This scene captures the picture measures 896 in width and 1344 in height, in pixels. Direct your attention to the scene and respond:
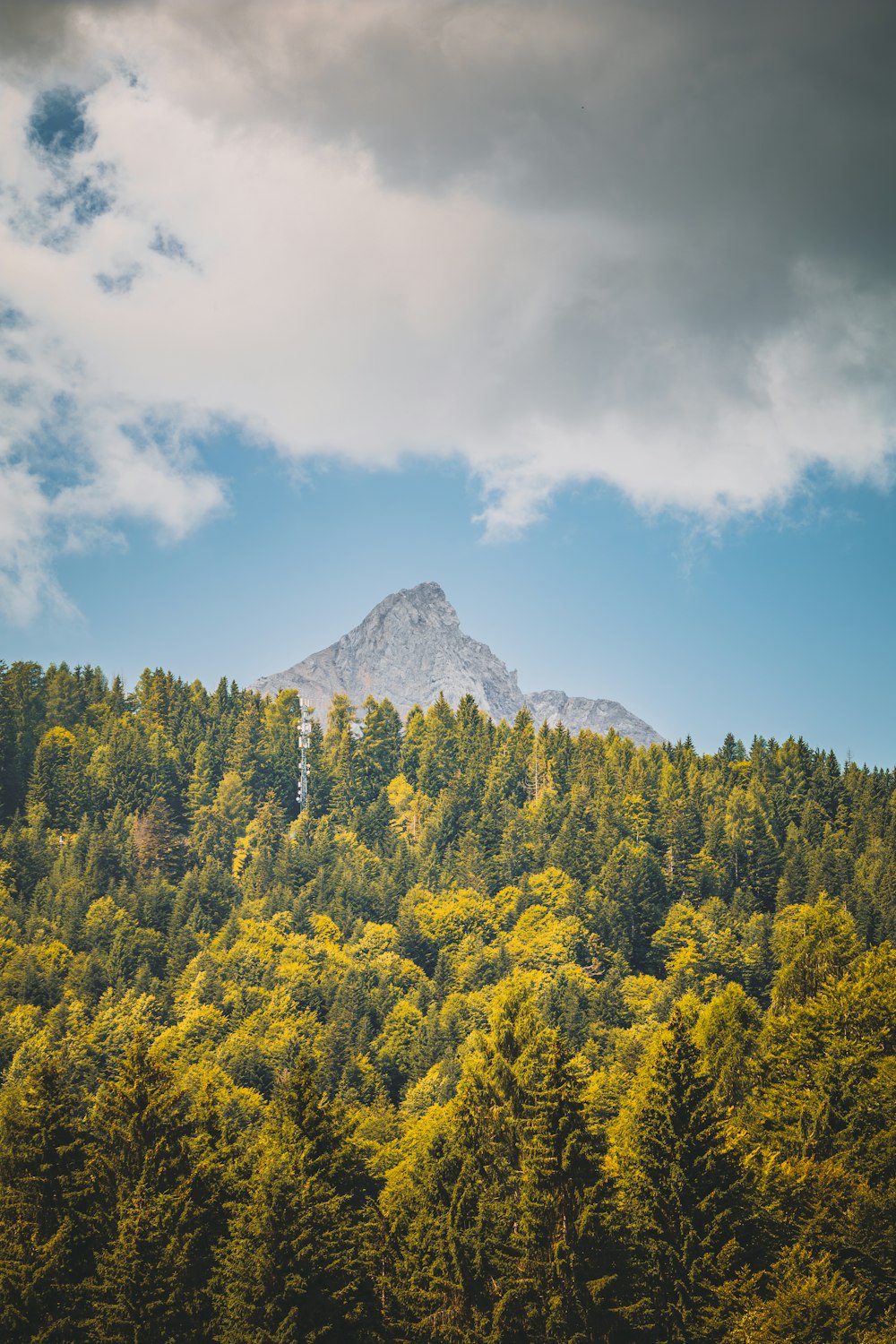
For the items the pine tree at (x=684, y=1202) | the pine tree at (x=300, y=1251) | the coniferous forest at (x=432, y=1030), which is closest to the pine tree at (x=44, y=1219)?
the coniferous forest at (x=432, y=1030)

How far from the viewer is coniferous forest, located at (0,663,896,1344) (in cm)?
4547

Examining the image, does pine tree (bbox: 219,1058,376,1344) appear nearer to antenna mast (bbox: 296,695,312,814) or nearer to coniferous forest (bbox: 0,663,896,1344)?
coniferous forest (bbox: 0,663,896,1344)

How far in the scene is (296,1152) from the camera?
47.7 m

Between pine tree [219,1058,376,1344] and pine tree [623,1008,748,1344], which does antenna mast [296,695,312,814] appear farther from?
pine tree [623,1008,748,1344]

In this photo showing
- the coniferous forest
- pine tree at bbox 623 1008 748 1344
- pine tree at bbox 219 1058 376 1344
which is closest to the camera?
pine tree at bbox 623 1008 748 1344

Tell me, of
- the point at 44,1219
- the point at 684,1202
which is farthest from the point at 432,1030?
the point at 684,1202

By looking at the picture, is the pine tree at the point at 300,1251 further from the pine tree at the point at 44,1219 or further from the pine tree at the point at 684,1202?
→ the pine tree at the point at 684,1202

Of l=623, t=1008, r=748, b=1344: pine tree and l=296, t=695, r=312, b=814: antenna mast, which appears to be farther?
l=296, t=695, r=312, b=814: antenna mast

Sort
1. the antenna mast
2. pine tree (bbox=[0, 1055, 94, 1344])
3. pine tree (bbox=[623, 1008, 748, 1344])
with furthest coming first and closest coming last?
the antenna mast
pine tree (bbox=[0, 1055, 94, 1344])
pine tree (bbox=[623, 1008, 748, 1344])

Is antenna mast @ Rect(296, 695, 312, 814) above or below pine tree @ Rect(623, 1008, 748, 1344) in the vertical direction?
above

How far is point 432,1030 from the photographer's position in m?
101

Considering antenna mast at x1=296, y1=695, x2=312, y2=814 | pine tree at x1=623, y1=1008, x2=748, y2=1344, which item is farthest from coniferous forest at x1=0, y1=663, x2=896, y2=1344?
antenna mast at x1=296, y1=695, x2=312, y2=814

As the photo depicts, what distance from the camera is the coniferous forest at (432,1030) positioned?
149 ft

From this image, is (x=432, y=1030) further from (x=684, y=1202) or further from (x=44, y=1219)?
(x=684, y=1202)
